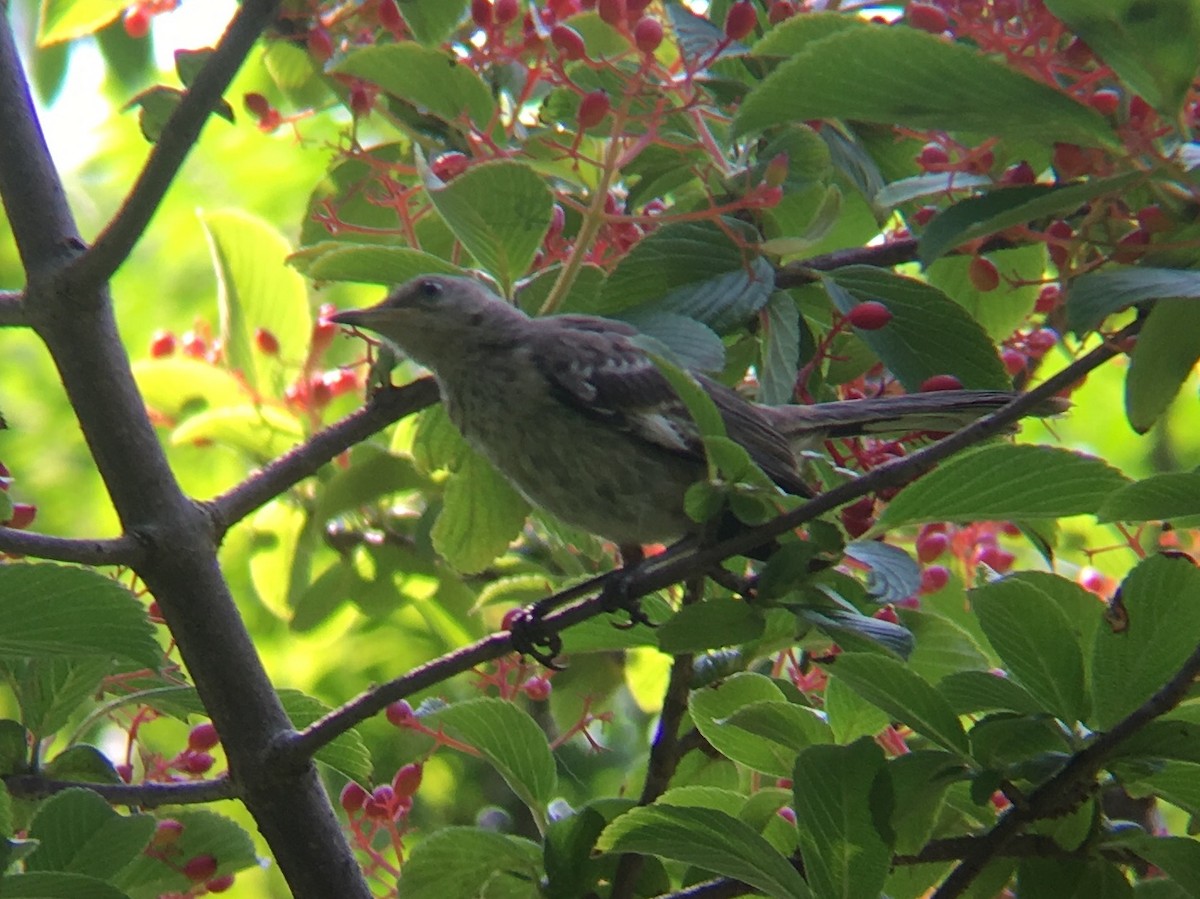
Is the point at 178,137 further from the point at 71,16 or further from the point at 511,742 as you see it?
the point at 71,16

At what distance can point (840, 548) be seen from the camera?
77.5 inches

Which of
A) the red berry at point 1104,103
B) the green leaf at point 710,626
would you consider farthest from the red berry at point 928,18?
the green leaf at point 710,626

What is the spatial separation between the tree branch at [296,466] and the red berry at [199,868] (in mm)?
563

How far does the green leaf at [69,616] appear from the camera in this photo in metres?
1.92

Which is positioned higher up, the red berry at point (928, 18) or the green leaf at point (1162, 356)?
the red berry at point (928, 18)

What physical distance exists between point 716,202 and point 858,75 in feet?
3.02

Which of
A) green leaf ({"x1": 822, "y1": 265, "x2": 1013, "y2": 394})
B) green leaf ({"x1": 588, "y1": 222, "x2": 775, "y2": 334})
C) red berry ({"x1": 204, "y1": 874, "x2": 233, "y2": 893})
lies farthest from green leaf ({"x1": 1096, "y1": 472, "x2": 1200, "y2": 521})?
red berry ({"x1": 204, "y1": 874, "x2": 233, "y2": 893})

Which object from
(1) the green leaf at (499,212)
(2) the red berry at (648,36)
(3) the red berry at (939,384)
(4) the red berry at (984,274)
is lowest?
(3) the red berry at (939,384)

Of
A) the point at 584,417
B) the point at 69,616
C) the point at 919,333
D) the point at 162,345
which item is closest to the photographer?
the point at 69,616

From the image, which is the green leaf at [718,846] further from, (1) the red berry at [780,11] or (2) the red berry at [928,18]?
(1) the red berry at [780,11]

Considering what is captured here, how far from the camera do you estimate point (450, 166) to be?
9.04 feet

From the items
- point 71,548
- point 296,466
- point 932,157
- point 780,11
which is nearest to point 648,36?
point 780,11

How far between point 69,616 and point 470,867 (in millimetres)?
737

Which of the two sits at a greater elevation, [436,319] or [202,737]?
[436,319]
